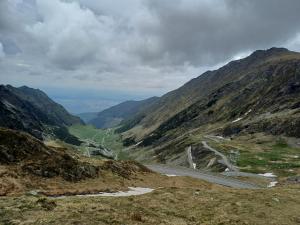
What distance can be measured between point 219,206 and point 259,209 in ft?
13.3

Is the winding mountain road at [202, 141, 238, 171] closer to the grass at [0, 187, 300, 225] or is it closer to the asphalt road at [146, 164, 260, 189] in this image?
the asphalt road at [146, 164, 260, 189]

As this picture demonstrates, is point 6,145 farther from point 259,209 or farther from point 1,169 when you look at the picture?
point 259,209

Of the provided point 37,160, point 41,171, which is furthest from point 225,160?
point 41,171

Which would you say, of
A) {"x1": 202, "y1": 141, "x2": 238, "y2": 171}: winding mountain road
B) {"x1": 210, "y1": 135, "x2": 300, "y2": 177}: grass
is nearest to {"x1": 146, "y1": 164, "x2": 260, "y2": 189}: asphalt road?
{"x1": 202, "y1": 141, "x2": 238, "y2": 171}: winding mountain road

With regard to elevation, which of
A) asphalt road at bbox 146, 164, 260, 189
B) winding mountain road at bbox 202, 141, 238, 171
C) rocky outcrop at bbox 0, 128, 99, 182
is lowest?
asphalt road at bbox 146, 164, 260, 189

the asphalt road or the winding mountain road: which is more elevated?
the winding mountain road

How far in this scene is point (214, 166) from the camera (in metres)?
152

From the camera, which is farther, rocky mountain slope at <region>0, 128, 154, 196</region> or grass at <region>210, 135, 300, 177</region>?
grass at <region>210, 135, 300, 177</region>

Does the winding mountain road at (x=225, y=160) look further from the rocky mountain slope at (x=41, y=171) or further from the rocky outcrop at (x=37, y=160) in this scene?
the rocky outcrop at (x=37, y=160)

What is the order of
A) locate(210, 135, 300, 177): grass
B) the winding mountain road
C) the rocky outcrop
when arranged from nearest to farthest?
the rocky outcrop, locate(210, 135, 300, 177): grass, the winding mountain road

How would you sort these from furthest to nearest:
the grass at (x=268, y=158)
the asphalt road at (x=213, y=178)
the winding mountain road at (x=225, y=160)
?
the winding mountain road at (x=225, y=160) < the grass at (x=268, y=158) < the asphalt road at (x=213, y=178)

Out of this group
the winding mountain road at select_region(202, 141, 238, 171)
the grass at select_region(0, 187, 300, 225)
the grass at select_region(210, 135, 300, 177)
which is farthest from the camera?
the winding mountain road at select_region(202, 141, 238, 171)

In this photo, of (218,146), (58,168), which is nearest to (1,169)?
(58,168)

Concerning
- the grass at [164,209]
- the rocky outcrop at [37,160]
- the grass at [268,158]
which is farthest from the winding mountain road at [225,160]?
the rocky outcrop at [37,160]
